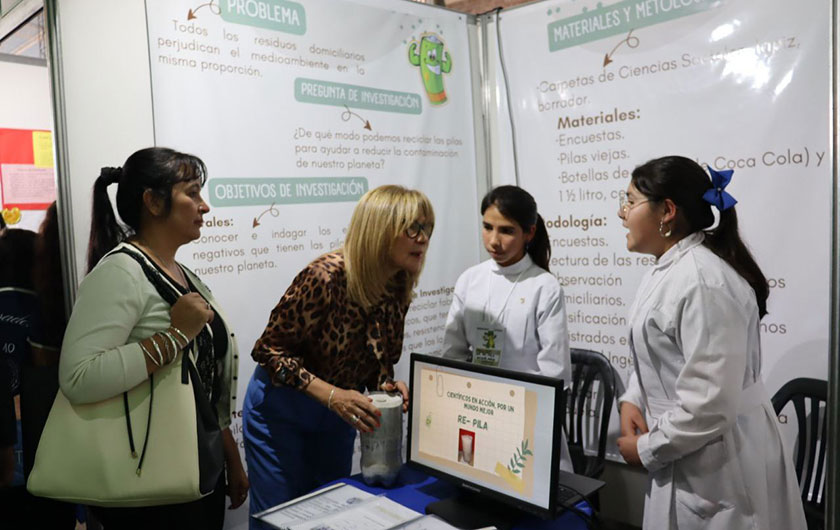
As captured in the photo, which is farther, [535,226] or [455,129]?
[455,129]

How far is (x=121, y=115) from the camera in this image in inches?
87.1

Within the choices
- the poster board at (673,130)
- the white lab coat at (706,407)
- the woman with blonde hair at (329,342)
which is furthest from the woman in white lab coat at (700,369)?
the poster board at (673,130)

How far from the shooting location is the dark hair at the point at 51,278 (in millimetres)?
2139

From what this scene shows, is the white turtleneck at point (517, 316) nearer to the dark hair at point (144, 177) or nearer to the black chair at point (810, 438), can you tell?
the black chair at point (810, 438)

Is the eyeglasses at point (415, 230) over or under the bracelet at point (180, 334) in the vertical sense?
over

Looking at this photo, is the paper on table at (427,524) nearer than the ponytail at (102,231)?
Yes

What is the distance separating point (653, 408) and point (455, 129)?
2.01 meters

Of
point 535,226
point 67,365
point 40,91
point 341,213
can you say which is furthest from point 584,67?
point 67,365

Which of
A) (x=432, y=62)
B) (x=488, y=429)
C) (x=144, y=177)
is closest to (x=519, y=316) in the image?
(x=488, y=429)

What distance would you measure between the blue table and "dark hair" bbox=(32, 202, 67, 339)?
1.16m

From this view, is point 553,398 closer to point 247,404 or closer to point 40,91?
point 247,404

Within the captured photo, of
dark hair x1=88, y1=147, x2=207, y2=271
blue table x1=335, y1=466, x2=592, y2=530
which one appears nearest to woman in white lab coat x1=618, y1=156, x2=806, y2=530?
blue table x1=335, y1=466, x2=592, y2=530

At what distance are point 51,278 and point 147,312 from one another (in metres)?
0.85

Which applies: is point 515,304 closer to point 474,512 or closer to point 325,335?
point 325,335
